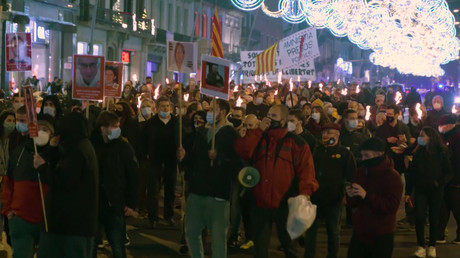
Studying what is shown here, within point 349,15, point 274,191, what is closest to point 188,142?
point 274,191

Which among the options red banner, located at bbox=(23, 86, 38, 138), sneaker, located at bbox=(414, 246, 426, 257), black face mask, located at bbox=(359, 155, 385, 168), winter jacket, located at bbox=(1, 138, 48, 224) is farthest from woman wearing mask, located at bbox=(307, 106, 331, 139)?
winter jacket, located at bbox=(1, 138, 48, 224)

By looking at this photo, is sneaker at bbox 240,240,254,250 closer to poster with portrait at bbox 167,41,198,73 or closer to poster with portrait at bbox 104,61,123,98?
poster with portrait at bbox 167,41,198,73

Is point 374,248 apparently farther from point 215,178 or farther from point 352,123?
point 352,123

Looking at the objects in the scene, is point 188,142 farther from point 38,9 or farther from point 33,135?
point 38,9

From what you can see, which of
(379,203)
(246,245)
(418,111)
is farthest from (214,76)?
(418,111)

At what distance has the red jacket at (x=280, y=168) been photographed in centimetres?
821

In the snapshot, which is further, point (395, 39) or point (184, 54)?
point (395, 39)

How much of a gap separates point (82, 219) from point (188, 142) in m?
4.55

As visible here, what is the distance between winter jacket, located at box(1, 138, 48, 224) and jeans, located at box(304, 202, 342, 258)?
120 inches

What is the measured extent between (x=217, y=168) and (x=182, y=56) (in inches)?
147

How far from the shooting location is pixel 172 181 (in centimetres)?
1301

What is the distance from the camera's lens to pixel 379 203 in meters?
7.47

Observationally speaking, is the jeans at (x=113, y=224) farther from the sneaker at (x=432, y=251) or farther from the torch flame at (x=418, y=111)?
the torch flame at (x=418, y=111)

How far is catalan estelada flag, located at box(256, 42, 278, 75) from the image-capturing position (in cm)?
2400
